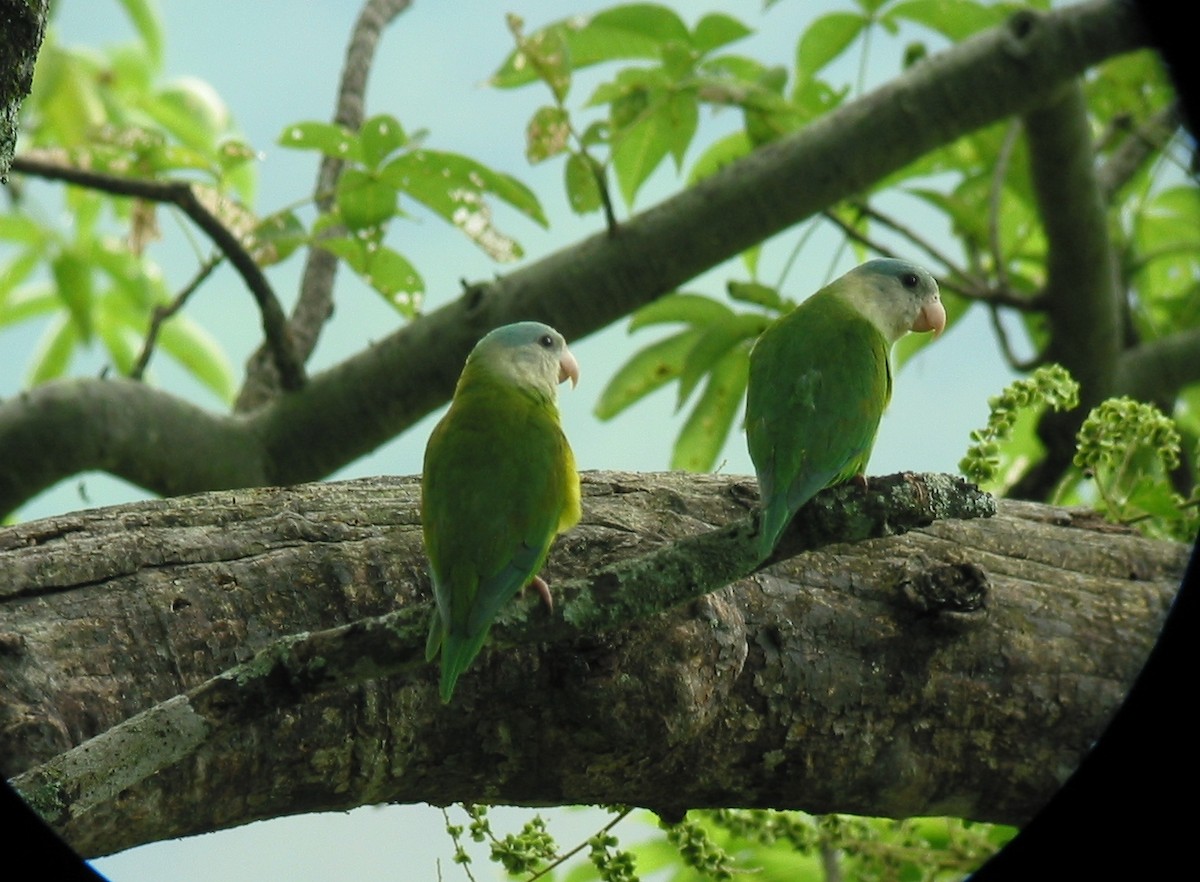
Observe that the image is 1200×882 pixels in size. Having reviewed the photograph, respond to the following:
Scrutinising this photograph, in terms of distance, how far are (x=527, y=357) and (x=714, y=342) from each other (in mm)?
1400

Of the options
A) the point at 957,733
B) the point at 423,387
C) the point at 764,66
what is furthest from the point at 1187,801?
the point at 764,66

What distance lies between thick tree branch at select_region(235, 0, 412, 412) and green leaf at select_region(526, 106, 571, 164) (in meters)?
0.88

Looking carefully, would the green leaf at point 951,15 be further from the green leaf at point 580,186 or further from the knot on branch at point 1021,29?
the green leaf at point 580,186

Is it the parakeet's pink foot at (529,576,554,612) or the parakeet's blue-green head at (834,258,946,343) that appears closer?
the parakeet's pink foot at (529,576,554,612)

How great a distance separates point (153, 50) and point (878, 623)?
399 centimetres

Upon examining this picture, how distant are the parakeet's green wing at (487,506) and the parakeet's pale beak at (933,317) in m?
1.06

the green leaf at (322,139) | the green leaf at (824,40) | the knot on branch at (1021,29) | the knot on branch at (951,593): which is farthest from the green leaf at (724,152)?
the knot on branch at (951,593)

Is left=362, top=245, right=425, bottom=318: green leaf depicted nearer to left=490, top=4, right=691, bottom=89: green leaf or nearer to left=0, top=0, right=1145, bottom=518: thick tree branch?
left=0, top=0, right=1145, bottom=518: thick tree branch

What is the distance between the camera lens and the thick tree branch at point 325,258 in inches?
171

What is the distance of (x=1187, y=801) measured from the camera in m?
1.97

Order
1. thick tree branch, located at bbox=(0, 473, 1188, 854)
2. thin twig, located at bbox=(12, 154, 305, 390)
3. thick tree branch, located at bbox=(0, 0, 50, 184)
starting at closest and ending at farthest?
thick tree branch, located at bbox=(0, 473, 1188, 854), thick tree branch, located at bbox=(0, 0, 50, 184), thin twig, located at bbox=(12, 154, 305, 390)

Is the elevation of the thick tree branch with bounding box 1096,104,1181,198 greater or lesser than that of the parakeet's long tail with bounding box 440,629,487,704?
greater

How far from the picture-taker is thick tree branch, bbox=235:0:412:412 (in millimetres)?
4352

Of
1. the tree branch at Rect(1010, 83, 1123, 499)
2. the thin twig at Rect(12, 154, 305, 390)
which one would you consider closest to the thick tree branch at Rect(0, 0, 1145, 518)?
the thin twig at Rect(12, 154, 305, 390)
